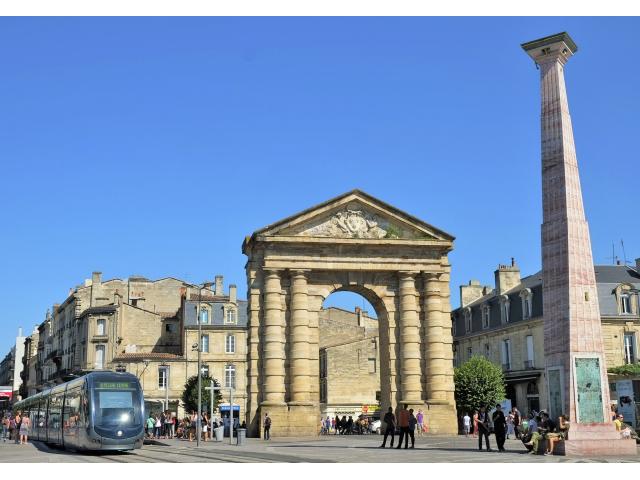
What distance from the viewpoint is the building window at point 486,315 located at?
205 ft

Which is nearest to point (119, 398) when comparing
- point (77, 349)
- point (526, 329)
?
point (526, 329)

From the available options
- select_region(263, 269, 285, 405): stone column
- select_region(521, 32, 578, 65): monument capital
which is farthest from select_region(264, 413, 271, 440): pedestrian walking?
select_region(521, 32, 578, 65): monument capital

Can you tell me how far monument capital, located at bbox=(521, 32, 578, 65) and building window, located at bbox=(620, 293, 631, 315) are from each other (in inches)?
1242

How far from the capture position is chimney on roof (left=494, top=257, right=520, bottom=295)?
61.9m

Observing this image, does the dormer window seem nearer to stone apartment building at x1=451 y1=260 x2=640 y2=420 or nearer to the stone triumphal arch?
stone apartment building at x1=451 y1=260 x2=640 y2=420

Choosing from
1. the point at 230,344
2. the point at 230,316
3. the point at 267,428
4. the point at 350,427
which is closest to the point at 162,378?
the point at 230,344

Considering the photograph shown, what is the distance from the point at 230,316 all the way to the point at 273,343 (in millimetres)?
31476

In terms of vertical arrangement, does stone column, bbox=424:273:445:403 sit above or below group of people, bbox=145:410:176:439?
above

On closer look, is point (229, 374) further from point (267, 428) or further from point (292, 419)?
point (267, 428)

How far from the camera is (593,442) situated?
22375mm

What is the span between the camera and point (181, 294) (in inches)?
3019

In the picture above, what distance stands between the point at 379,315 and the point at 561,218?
18888 millimetres

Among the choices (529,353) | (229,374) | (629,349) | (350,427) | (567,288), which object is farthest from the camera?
(229,374)

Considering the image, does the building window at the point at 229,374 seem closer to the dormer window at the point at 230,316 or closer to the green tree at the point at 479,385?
the dormer window at the point at 230,316
